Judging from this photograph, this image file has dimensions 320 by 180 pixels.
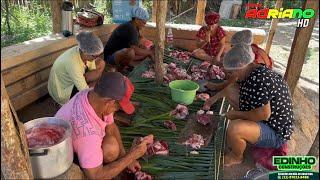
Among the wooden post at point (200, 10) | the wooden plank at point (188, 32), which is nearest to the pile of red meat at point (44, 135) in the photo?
the wooden plank at point (188, 32)

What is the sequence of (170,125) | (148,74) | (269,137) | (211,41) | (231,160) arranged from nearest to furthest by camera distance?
1. (269,137)
2. (231,160)
3. (170,125)
4. (148,74)
5. (211,41)

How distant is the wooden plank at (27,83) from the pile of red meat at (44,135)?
190cm

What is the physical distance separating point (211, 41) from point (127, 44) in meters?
1.59

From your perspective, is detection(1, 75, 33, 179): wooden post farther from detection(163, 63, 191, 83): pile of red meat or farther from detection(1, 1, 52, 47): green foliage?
detection(1, 1, 52, 47): green foliage

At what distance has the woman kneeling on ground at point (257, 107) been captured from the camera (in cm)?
301

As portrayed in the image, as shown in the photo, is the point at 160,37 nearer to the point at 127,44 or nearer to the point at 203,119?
the point at 127,44

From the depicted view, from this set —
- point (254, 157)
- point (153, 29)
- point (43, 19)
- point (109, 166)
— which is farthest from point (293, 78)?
point (43, 19)

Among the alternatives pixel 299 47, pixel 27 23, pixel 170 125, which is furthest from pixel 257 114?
pixel 27 23

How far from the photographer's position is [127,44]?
221 inches

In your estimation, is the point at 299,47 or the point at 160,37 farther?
the point at 160,37

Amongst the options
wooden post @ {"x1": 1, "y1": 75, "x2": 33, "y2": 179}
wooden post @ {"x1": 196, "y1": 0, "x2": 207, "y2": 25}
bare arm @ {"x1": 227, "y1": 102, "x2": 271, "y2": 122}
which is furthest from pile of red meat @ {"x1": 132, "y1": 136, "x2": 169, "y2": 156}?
wooden post @ {"x1": 196, "y1": 0, "x2": 207, "y2": 25}

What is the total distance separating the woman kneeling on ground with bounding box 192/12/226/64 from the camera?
221 inches

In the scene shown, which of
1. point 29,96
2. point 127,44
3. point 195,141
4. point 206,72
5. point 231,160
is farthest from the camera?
point 127,44

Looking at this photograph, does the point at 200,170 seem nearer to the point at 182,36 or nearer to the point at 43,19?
the point at 182,36
